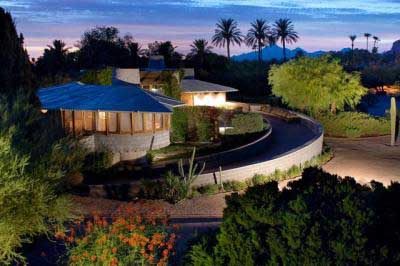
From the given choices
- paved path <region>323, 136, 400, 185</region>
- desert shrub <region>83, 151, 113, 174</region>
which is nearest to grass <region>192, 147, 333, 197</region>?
paved path <region>323, 136, 400, 185</region>

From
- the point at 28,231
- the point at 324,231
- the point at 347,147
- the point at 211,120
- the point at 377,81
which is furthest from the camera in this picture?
the point at 377,81

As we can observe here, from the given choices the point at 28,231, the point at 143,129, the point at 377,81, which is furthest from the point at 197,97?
the point at 377,81

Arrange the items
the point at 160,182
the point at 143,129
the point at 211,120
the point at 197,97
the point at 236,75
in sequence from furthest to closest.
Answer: the point at 236,75
the point at 197,97
the point at 211,120
the point at 143,129
the point at 160,182

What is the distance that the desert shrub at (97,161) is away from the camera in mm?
21469

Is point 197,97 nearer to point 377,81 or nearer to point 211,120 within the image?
point 211,120

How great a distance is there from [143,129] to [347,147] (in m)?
13.3

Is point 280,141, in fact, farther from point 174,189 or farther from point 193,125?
point 174,189

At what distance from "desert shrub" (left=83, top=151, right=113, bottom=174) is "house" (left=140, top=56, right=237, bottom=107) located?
38.0 feet

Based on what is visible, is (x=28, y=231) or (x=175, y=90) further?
(x=175, y=90)

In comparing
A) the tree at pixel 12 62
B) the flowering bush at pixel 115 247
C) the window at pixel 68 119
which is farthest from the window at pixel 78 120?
the flowering bush at pixel 115 247

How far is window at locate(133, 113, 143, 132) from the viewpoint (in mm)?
24531

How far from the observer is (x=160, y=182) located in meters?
17.1

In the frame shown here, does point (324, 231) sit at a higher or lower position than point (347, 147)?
higher

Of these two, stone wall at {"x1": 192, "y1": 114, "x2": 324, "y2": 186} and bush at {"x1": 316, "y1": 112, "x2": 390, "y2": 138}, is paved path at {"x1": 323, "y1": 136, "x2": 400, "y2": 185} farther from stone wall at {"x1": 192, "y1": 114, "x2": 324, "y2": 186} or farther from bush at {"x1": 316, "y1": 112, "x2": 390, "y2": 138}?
bush at {"x1": 316, "y1": 112, "x2": 390, "y2": 138}
